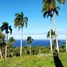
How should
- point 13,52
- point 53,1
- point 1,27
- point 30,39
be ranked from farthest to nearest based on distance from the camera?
point 30,39
point 13,52
point 1,27
point 53,1

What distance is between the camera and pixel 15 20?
2591 inches

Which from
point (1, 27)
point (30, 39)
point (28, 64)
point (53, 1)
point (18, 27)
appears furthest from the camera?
point (30, 39)

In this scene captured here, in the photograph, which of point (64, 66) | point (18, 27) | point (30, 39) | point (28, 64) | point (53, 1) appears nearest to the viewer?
point (64, 66)

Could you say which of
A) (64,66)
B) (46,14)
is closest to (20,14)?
(46,14)

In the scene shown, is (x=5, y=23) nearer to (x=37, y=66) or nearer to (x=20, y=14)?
(x=20, y=14)

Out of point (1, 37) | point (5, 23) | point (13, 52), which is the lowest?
point (13, 52)

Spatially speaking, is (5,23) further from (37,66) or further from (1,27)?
(37,66)

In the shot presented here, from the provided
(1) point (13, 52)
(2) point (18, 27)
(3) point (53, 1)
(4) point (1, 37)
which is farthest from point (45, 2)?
(1) point (13, 52)

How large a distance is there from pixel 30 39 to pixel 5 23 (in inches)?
2014

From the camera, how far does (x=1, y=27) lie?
70.5m

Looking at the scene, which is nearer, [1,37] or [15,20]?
[15,20]

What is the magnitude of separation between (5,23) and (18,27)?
7656mm

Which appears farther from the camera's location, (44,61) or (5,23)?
(5,23)

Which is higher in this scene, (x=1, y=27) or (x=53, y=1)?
(x=53, y=1)
